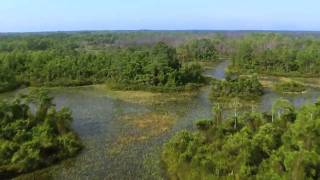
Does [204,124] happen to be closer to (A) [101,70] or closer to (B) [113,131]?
(B) [113,131]

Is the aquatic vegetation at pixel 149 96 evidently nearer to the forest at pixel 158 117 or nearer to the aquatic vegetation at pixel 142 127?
the forest at pixel 158 117

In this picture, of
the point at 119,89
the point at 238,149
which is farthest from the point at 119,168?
the point at 119,89

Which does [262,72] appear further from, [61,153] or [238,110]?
[61,153]

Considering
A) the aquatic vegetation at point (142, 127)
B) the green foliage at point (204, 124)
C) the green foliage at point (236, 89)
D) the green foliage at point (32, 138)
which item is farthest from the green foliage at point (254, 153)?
the green foliage at point (236, 89)

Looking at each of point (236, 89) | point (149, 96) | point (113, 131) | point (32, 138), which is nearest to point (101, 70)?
point (149, 96)

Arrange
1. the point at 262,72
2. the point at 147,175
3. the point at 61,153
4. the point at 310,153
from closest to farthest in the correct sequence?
1. the point at 310,153
2. the point at 147,175
3. the point at 61,153
4. the point at 262,72
